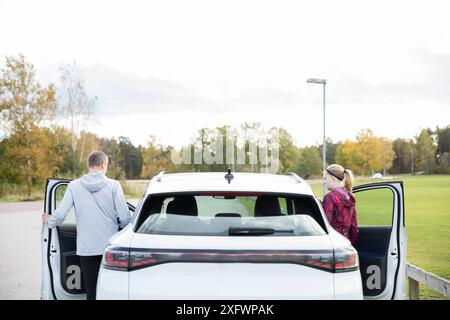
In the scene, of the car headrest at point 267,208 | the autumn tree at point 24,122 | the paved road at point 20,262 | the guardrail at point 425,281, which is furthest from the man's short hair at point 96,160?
the autumn tree at point 24,122

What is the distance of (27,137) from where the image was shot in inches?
1834

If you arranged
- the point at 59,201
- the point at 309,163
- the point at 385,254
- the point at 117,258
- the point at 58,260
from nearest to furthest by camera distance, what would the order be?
the point at 117,258, the point at 58,260, the point at 385,254, the point at 59,201, the point at 309,163

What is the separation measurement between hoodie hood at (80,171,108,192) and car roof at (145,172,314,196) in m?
0.76

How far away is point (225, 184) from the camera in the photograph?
176 inches

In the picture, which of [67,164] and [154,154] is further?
[154,154]

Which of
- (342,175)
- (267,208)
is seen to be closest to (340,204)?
(342,175)

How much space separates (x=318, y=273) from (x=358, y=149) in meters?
129

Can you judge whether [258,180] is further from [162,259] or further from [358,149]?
[358,149]

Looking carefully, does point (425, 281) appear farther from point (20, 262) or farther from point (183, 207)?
point (20, 262)

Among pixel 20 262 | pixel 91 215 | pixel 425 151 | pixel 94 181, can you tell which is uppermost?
pixel 425 151

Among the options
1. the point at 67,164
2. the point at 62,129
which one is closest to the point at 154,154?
the point at 62,129

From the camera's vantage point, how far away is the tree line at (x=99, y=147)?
153ft

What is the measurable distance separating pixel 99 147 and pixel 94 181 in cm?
8473

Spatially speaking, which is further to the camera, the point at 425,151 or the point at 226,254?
the point at 425,151
